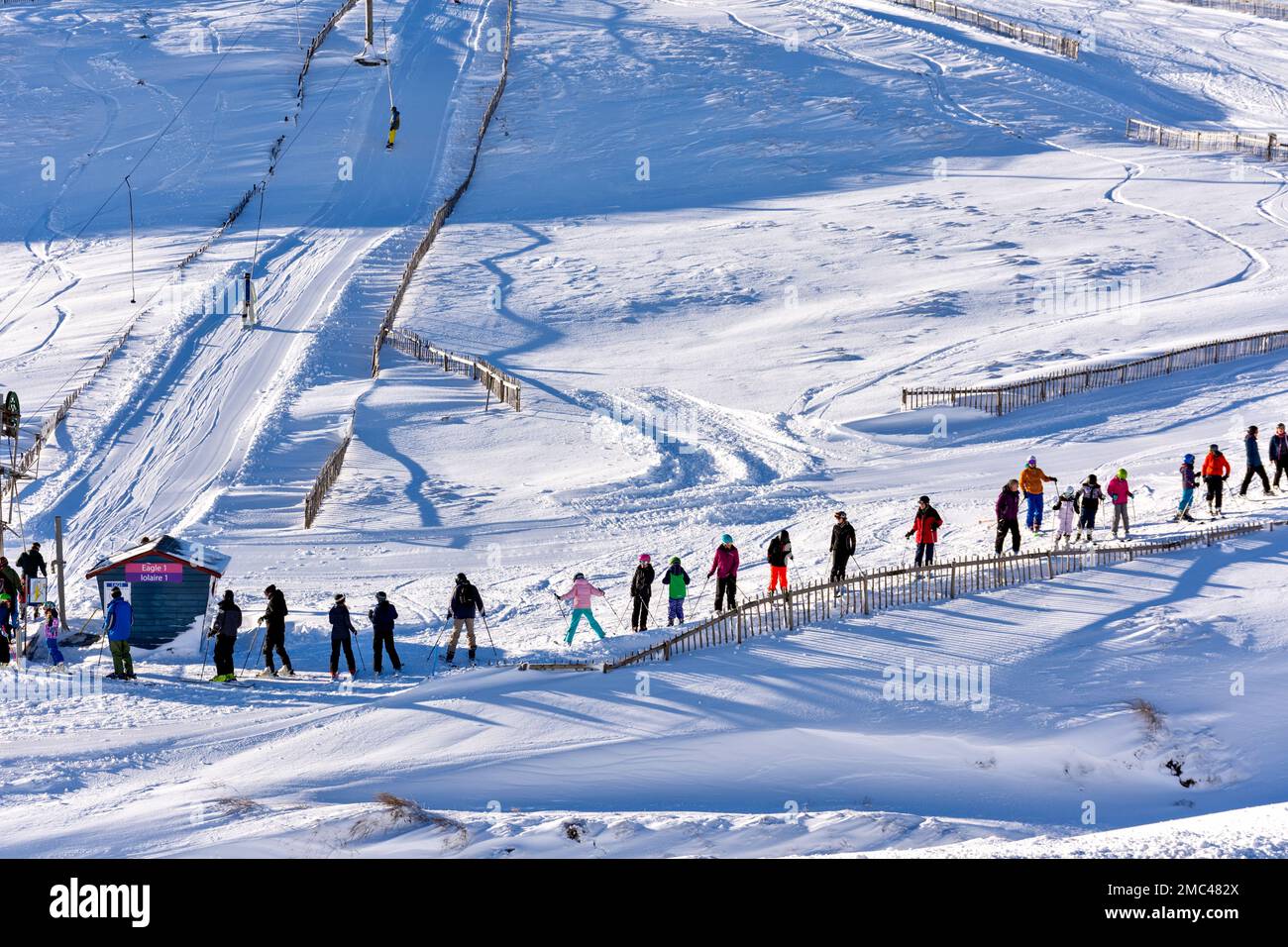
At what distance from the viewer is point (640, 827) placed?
1102 centimetres

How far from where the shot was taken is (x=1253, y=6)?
243 ft

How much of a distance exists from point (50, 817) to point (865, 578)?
28.3ft

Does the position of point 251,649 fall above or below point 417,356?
below

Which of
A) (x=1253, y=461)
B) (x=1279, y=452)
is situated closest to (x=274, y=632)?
(x=1253, y=461)

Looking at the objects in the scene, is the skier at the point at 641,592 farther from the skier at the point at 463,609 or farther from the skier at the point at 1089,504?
the skier at the point at 1089,504

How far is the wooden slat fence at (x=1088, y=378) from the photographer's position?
26.1 metres

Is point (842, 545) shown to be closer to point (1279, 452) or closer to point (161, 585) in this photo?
point (1279, 452)

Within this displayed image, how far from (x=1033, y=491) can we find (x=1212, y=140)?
1403 inches

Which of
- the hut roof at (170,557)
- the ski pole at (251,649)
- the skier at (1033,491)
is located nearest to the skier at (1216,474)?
the skier at (1033,491)

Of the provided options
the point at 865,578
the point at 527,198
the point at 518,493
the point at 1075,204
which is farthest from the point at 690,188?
the point at 865,578

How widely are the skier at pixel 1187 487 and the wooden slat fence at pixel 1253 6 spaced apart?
62.9 metres

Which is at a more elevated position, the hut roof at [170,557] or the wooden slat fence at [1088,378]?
the wooden slat fence at [1088,378]

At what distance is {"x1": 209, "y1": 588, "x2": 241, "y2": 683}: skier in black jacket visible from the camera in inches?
616
